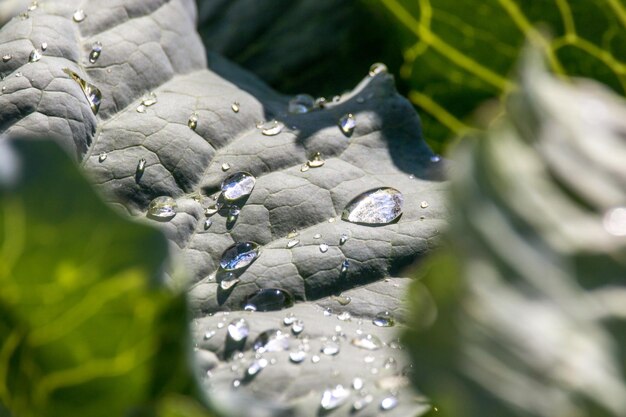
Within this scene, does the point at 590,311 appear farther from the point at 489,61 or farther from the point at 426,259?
the point at 489,61

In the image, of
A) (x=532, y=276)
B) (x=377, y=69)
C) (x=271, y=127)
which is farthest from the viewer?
(x=377, y=69)

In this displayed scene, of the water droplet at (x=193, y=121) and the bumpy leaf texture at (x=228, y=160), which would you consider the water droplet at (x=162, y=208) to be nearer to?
the bumpy leaf texture at (x=228, y=160)

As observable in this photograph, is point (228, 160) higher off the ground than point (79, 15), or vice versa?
point (79, 15)

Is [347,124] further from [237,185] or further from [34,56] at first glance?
[34,56]

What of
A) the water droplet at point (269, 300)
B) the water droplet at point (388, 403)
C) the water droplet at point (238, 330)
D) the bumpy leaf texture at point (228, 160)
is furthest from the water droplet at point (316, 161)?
the water droplet at point (388, 403)

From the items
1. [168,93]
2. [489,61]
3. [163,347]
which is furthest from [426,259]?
[163,347]

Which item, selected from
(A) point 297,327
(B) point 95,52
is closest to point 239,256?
(A) point 297,327
